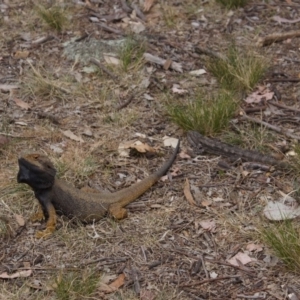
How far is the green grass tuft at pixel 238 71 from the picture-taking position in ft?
19.7

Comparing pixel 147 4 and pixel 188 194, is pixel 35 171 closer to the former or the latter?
pixel 188 194

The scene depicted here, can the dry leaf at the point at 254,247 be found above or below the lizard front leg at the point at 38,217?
above

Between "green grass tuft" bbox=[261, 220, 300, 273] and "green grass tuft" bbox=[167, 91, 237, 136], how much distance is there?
1343 millimetres

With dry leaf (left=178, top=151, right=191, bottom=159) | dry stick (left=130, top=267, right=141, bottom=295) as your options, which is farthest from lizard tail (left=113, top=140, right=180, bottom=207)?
dry stick (left=130, top=267, right=141, bottom=295)

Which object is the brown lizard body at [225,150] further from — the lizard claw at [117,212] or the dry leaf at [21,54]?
the dry leaf at [21,54]

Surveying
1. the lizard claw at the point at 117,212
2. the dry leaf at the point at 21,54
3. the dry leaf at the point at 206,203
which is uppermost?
the dry leaf at the point at 21,54

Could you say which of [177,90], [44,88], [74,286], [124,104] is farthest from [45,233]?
[177,90]

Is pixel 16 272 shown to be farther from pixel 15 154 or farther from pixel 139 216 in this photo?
pixel 15 154

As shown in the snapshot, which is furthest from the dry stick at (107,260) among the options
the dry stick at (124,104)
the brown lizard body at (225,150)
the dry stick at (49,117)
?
the dry stick at (124,104)

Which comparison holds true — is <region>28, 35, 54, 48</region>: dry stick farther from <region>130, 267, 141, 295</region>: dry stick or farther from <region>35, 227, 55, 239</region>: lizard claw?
<region>130, 267, 141, 295</region>: dry stick

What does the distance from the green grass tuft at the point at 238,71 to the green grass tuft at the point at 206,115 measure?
1.49 feet

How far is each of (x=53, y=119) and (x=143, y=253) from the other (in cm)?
175

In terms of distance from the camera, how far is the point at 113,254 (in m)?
4.43

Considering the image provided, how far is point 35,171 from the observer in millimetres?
4527
